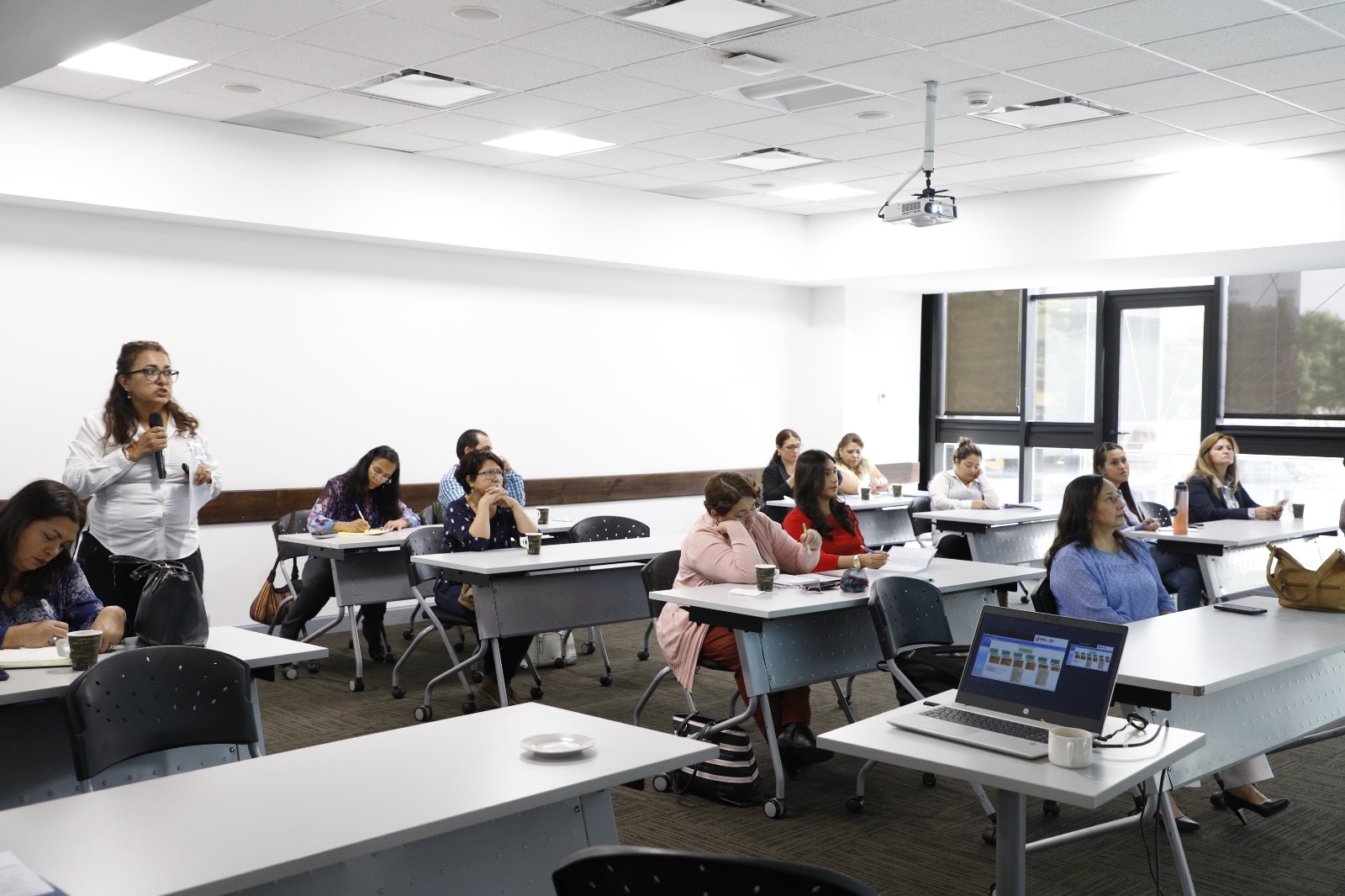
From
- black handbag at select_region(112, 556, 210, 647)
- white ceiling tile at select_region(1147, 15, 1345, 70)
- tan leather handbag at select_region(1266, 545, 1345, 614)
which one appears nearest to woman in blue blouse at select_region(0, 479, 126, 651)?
black handbag at select_region(112, 556, 210, 647)

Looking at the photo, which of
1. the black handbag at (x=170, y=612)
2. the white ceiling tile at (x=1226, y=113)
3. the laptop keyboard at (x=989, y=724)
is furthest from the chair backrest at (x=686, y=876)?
the white ceiling tile at (x=1226, y=113)

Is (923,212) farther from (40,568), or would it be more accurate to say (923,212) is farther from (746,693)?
(40,568)

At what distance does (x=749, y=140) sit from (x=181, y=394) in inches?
160

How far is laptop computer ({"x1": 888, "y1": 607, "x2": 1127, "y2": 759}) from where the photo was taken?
2611mm

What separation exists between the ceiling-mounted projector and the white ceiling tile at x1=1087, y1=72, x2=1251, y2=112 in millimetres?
989

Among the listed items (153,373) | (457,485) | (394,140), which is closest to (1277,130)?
(457,485)

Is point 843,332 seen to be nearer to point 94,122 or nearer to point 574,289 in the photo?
point 574,289

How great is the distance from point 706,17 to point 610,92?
51.9 inches

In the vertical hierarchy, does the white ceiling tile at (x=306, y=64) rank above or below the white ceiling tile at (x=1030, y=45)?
above

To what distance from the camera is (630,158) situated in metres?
8.22

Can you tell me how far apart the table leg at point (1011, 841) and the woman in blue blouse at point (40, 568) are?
2.41 meters

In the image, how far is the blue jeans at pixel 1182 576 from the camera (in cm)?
702

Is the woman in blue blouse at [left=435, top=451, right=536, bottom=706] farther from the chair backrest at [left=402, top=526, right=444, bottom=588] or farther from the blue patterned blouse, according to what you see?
the blue patterned blouse

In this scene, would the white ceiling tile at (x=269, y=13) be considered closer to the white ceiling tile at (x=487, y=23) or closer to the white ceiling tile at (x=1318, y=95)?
the white ceiling tile at (x=487, y=23)
